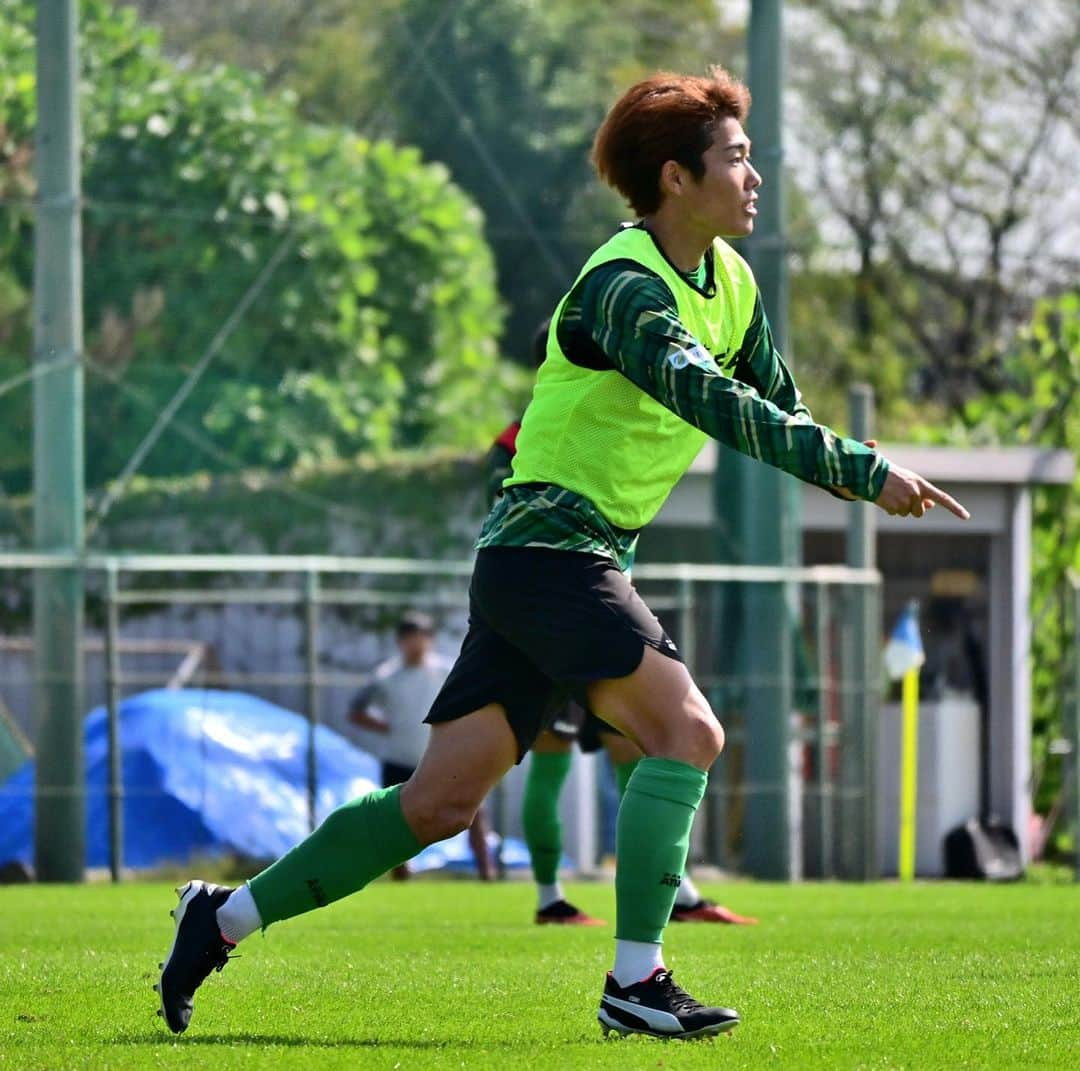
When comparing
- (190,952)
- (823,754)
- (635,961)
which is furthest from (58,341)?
(635,961)

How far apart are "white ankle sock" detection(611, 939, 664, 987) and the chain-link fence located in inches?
359

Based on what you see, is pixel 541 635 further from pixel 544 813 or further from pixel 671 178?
pixel 544 813

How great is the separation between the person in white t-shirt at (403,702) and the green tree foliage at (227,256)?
4.03ft

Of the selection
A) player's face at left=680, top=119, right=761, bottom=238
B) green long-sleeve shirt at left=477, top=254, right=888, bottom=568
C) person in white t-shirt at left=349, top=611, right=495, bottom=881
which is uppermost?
player's face at left=680, top=119, right=761, bottom=238

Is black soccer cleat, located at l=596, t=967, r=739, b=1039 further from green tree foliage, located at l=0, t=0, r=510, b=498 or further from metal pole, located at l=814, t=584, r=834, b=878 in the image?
metal pole, located at l=814, t=584, r=834, b=878

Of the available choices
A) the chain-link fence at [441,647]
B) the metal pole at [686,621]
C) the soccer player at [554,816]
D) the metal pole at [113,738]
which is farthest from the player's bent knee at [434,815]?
the metal pole at [686,621]

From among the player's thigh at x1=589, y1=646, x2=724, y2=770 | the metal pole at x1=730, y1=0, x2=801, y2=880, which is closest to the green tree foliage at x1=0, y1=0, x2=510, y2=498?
the metal pole at x1=730, y1=0, x2=801, y2=880

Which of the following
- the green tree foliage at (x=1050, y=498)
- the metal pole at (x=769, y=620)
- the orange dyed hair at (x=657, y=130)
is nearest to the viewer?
the orange dyed hair at (x=657, y=130)

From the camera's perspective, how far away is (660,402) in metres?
4.72

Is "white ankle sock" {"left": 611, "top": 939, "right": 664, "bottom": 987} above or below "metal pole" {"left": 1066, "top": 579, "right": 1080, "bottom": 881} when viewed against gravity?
above

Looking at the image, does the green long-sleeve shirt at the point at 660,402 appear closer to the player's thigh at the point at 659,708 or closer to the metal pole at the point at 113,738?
the player's thigh at the point at 659,708

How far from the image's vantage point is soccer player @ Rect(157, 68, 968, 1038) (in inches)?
183

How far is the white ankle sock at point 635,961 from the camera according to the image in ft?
15.4

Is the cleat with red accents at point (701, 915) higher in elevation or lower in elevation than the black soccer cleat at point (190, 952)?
lower
